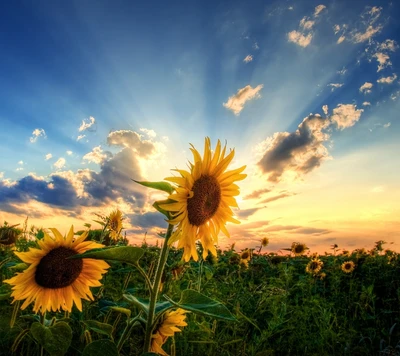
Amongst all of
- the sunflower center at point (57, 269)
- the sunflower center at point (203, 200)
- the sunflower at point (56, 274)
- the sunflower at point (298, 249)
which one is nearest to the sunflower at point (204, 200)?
the sunflower center at point (203, 200)

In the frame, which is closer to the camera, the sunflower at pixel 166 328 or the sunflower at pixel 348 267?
the sunflower at pixel 166 328

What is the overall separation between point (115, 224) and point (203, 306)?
8.42ft

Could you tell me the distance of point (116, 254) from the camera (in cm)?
140

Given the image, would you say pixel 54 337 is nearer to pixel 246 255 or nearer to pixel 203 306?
pixel 203 306

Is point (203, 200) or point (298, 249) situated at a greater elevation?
point (298, 249)

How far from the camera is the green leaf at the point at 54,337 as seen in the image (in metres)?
1.80

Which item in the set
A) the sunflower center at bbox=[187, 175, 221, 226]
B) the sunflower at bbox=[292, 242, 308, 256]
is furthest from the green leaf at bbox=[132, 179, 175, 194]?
the sunflower at bbox=[292, 242, 308, 256]

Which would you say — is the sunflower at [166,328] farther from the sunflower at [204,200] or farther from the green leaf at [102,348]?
the green leaf at [102,348]

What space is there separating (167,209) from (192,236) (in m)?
0.43

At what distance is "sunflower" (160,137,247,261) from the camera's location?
1.90 meters

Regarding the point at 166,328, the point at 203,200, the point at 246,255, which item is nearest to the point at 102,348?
the point at 166,328

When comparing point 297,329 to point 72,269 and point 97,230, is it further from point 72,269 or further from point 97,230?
point 72,269

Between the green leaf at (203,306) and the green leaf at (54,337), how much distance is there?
739 millimetres

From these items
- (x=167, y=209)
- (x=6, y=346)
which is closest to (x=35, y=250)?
(x=167, y=209)
